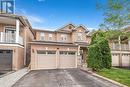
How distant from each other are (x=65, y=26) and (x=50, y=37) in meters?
3.70

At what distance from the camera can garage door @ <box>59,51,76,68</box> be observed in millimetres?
24444

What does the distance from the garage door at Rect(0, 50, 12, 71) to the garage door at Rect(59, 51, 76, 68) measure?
282 inches

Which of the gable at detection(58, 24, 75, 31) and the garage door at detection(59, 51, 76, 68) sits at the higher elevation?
the gable at detection(58, 24, 75, 31)

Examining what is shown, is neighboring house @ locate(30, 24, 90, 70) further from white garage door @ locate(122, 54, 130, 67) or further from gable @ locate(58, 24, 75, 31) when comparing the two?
white garage door @ locate(122, 54, 130, 67)

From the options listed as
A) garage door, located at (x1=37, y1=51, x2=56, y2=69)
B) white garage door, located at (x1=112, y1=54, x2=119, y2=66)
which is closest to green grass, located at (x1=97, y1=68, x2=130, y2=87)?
garage door, located at (x1=37, y1=51, x2=56, y2=69)

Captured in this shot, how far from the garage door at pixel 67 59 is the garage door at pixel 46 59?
109 cm

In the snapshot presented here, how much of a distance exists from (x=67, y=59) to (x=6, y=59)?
8.56 meters

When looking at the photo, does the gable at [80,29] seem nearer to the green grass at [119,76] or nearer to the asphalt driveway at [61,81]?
the green grass at [119,76]

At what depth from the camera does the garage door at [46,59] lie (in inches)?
906

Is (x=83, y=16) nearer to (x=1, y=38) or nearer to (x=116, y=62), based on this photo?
(x=116, y=62)

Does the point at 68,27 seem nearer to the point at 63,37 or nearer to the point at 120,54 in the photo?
the point at 63,37

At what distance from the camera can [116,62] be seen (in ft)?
99.8

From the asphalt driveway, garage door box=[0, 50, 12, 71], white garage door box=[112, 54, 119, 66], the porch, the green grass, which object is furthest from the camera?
white garage door box=[112, 54, 119, 66]

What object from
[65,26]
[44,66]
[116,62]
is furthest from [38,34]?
[116,62]
